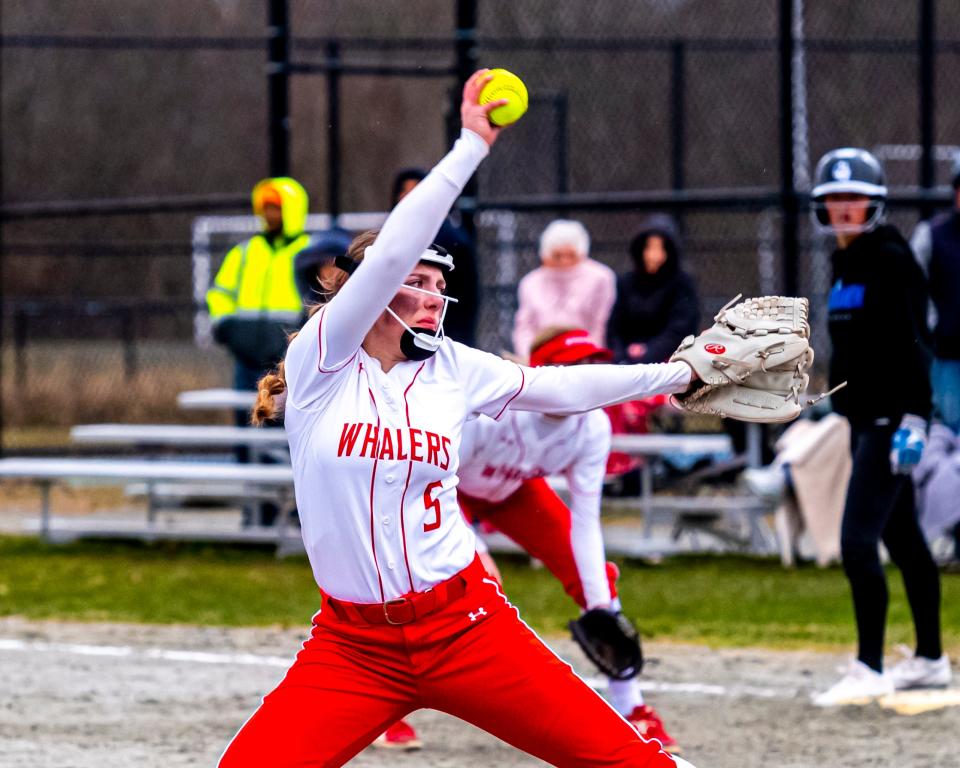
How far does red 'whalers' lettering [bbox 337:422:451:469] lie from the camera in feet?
12.2

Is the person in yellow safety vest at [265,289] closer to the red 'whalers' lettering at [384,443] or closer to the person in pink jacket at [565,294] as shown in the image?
the person in pink jacket at [565,294]

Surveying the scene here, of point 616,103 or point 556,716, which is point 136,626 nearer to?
point 556,716

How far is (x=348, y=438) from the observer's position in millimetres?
3738

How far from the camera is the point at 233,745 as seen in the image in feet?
12.0

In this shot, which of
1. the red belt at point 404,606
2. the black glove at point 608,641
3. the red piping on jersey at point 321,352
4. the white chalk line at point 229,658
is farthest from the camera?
the white chalk line at point 229,658

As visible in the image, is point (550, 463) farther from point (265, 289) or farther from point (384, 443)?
point (265, 289)

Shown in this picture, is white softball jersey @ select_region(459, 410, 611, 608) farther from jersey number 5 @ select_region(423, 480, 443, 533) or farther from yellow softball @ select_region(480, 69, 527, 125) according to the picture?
yellow softball @ select_region(480, 69, 527, 125)

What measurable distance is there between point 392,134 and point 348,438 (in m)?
13.3

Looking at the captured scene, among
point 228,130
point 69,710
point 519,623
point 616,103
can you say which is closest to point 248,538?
point 69,710

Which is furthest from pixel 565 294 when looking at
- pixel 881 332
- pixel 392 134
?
pixel 392 134

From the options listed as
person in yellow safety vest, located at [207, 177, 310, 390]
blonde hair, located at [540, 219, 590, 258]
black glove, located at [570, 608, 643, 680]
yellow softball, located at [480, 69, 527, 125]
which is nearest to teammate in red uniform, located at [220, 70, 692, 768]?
yellow softball, located at [480, 69, 527, 125]

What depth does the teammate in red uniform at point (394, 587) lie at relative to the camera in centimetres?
369

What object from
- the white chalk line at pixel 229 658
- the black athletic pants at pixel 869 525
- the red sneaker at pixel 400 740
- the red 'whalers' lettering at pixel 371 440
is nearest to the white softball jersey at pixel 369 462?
the red 'whalers' lettering at pixel 371 440

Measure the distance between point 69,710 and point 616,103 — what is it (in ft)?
28.6
